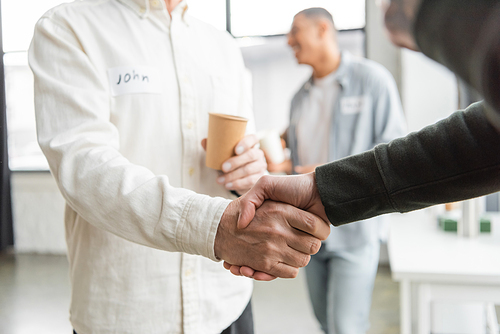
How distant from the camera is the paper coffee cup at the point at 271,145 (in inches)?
62.2

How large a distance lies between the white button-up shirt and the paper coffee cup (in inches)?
18.9

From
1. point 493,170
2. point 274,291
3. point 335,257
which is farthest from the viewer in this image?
point 274,291

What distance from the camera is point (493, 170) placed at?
796mm

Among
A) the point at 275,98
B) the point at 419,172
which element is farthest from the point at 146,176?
the point at 275,98

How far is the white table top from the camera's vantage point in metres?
1.41

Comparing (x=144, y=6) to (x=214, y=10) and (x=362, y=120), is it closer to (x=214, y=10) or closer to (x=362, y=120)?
(x=362, y=120)

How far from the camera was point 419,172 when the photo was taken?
0.85m

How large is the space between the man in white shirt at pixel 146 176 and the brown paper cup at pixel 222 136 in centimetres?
3

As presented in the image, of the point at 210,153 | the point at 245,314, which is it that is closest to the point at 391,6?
the point at 210,153

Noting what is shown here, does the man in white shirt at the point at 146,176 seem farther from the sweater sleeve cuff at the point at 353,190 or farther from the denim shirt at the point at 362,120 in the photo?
the denim shirt at the point at 362,120

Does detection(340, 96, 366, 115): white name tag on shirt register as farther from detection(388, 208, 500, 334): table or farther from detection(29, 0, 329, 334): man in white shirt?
detection(29, 0, 329, 334): man in white shirt

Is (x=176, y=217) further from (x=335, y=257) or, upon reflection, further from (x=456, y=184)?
(x=335, y=257)

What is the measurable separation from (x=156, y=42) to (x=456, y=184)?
804 millimetres

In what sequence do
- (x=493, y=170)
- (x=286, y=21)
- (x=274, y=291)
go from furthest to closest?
1. (x=286, y=21)
2. (x=274, y=291)
3. (x=493, y=170)
